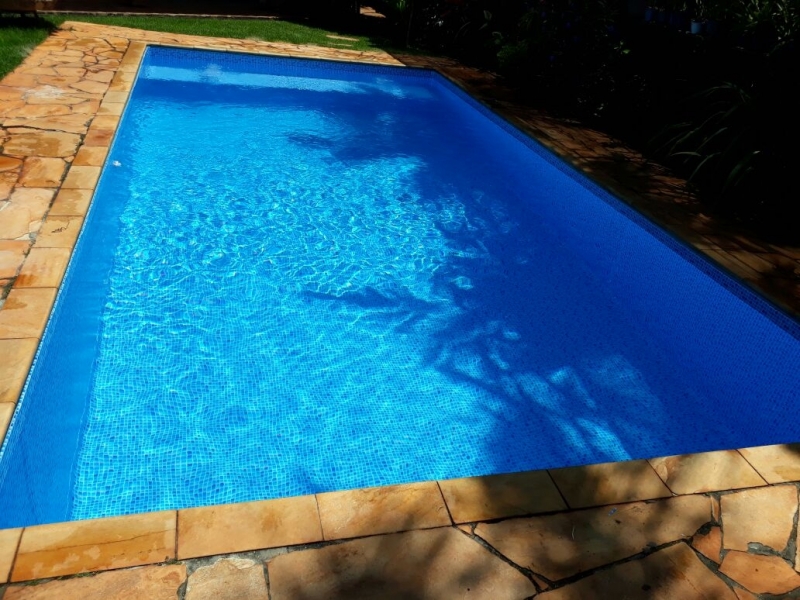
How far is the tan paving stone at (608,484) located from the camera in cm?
218

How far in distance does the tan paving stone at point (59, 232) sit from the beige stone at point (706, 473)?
10.6 feet

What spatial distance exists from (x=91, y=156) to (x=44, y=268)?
5.65 feet

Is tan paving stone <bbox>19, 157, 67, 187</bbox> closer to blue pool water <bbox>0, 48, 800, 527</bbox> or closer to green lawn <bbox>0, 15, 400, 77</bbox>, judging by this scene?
blue pool water <bbox>0, 48, 800, 527</bbox>

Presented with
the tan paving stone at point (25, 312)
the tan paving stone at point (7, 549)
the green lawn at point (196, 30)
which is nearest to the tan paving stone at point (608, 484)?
the tan paving stone at point (7, 549)

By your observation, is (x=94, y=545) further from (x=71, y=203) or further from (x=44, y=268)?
(x=71, y=203)

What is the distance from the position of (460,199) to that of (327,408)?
3061 millimetres

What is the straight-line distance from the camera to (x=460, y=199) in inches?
217

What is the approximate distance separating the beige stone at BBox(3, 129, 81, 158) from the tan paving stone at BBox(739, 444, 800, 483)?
4820mm

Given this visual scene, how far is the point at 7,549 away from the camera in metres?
1.78

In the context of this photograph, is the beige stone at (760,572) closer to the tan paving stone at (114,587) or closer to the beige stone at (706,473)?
the beige stone at (706,473)

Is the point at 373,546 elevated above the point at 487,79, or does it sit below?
below

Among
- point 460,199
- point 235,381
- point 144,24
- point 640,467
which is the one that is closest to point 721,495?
point 640,467

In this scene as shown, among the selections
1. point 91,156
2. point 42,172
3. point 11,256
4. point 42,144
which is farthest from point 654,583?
point 42,144

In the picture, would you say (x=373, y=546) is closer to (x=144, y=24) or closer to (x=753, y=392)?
(x=753, y=392)
